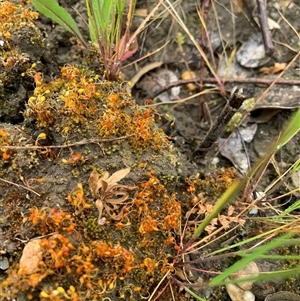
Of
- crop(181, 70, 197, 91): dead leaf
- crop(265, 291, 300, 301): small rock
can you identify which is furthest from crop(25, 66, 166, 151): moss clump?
crop(265, 291, 300, 301): small rock

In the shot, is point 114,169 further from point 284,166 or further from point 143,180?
point 284,166

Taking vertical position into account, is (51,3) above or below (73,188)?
above

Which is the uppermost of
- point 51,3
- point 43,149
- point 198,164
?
point 51,3

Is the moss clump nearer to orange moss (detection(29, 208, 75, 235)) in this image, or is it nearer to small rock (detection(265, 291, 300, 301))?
orange moss (detection(29, 208, 75, 235))

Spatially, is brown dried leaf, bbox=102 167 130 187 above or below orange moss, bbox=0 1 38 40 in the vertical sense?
below

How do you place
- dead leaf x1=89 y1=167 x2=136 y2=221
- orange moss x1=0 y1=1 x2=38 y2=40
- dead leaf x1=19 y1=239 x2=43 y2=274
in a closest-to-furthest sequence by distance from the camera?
dead leaf x1=19 y1=239 x2=43 y2=274, dead leaf x1=89 y1=167 x2=136 y2=221, orange moss x1=0 y1=1 x2=38 y2=40

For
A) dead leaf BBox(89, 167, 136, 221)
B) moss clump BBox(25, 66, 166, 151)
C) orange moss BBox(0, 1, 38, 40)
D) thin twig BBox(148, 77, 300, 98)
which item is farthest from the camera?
thin twig BBox(148, 77, 300, 98)

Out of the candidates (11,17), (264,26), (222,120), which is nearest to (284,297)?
(222,120)

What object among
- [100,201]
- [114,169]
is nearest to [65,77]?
[114,169]
